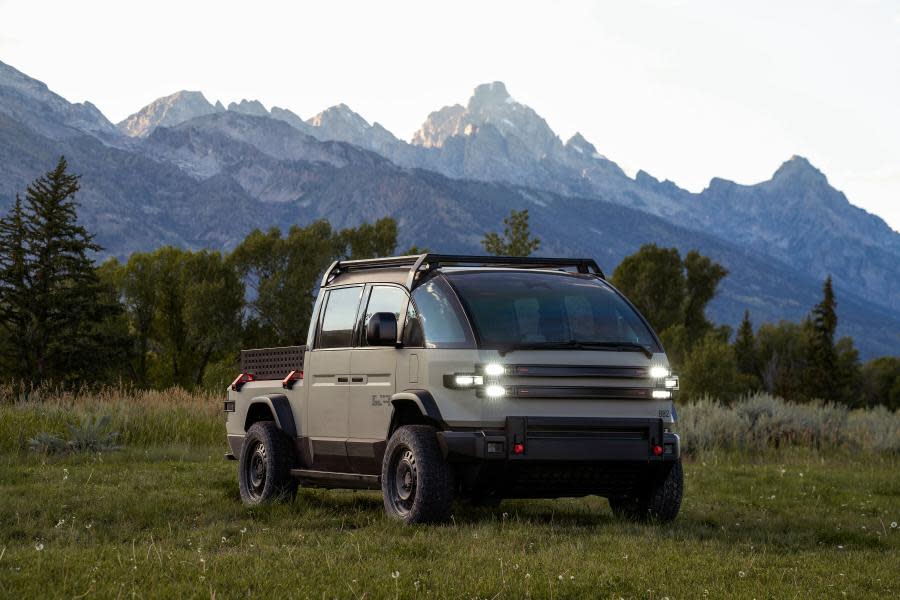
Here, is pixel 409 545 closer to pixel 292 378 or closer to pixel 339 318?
pixel 339 318

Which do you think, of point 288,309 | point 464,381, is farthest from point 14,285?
point 464,381

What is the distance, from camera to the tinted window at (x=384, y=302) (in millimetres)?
10039

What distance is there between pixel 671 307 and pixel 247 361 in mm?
80210

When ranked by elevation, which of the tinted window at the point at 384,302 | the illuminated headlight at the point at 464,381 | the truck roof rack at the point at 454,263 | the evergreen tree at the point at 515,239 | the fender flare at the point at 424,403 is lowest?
the fender flare at the point at 424,403

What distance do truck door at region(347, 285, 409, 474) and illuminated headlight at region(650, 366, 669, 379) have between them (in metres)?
2.12

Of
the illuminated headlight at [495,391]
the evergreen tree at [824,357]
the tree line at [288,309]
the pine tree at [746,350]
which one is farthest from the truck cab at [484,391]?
the pine tree at [746,350]

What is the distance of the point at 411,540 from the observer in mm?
8211

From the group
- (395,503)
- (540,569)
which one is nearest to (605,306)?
(395,503)

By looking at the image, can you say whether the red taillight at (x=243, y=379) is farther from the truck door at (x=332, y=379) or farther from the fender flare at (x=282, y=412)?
the truck door at (x=332, y=379)

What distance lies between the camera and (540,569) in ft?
23.3

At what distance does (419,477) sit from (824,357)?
8970 centimetres

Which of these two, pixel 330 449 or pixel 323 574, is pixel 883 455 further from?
pixel 323 574

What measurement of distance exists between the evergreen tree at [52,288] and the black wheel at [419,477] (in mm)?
A: 41127

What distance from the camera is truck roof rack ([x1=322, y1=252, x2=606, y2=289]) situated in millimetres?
10055
